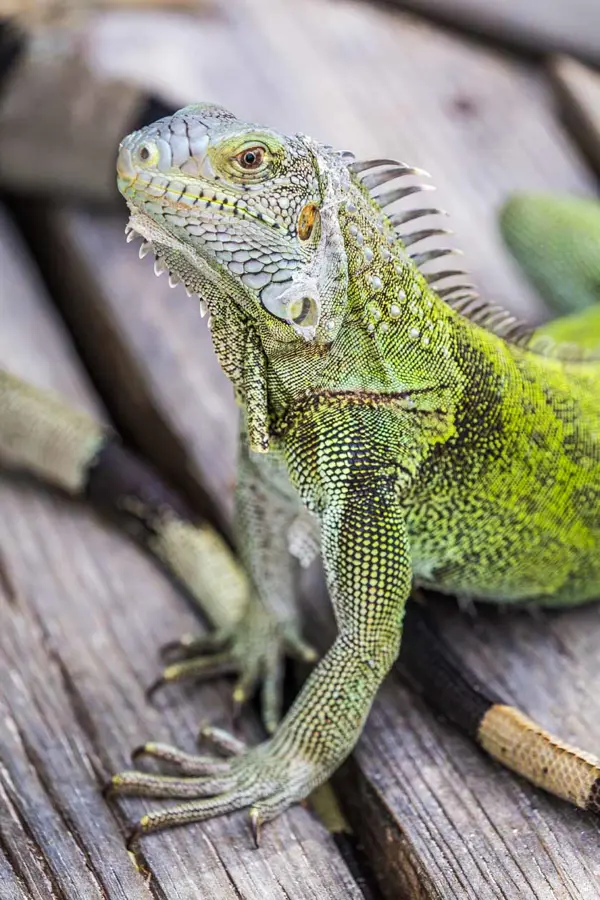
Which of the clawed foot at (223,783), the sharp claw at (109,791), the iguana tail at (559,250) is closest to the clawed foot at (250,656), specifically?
the clawed foot at (223,783)

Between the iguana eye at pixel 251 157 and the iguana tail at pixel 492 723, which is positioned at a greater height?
the iguana eye at pixel 251 157

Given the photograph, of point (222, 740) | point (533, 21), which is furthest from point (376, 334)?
point (533, 21)

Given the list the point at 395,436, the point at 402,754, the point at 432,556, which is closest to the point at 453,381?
the point at 395,436

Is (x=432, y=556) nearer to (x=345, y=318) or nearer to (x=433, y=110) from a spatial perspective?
(x=345, y=318)

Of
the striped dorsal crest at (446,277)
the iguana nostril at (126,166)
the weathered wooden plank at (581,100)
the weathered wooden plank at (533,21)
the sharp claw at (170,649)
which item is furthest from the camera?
the weathered wooden plank at (533,21)

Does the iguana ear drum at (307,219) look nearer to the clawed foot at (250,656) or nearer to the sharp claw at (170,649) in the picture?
the clawed foot at (250,656)

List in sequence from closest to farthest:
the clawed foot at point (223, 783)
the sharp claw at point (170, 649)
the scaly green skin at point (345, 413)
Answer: the scaly green skin at point (345, 413), the clawed foot at point (223, 783), the sharp claw at point (170, 649)

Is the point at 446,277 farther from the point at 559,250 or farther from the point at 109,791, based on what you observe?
the point at 109,791

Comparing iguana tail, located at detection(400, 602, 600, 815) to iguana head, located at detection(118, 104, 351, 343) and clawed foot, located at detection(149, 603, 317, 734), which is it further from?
iguana head, located at detection(118, 104, 351, 343)

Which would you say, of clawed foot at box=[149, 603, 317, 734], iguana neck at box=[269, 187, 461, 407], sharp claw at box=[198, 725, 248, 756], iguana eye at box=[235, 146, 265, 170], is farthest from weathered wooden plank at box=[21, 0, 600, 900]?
iguana eye at box=[235, 146, 265, 170]
